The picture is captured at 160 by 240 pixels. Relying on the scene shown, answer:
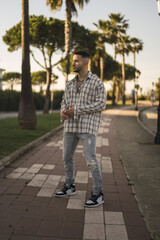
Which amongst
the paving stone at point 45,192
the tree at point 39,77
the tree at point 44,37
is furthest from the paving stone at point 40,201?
the tree at point 39,77

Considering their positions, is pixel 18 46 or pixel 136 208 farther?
pixel 18 46

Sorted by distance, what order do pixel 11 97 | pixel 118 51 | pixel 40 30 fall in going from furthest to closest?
pixel 118 51 < pixel 11 97 < pixel 40 30

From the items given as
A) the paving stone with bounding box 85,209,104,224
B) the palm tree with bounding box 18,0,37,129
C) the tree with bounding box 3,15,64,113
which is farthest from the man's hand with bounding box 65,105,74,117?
the tree with bounding box 3,15,64,113

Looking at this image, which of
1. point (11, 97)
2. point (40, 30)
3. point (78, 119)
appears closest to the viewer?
point (78, 119)

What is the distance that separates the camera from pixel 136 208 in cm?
354

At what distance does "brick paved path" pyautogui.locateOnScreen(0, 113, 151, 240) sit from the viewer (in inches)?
111

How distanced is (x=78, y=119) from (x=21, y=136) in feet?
20.6

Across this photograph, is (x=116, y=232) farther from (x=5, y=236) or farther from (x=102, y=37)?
(x=102, y=37)

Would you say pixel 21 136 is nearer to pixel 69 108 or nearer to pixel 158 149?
pixel 158 149

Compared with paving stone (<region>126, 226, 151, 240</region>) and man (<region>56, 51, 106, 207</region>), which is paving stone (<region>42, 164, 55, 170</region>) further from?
paving stone (<region>126, 226, 151, 240</region>)

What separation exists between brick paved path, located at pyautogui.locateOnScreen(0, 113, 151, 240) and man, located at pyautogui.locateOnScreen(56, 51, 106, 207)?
1.04 feet

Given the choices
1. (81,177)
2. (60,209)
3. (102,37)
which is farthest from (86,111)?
(102,37)

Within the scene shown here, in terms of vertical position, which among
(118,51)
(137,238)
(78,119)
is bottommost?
(137,238)

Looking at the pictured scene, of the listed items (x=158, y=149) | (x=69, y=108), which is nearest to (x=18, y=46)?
(x=158, y=149)
